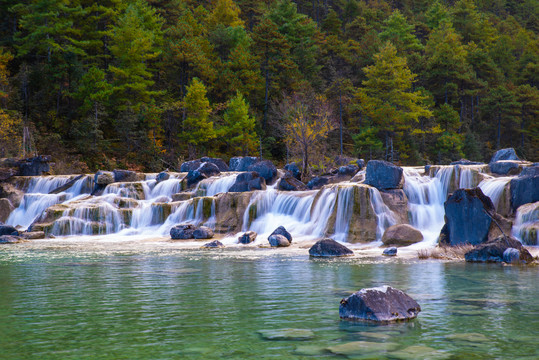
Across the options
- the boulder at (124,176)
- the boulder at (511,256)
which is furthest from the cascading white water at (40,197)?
the boulder at (511,256)

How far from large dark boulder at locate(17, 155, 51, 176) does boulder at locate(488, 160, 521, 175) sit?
1313 inches

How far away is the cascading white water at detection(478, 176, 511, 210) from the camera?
25.7 metres

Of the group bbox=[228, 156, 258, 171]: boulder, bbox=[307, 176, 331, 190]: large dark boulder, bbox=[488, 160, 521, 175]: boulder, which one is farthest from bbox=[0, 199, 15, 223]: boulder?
bbox=[488, 160, 521, 175]: boulder

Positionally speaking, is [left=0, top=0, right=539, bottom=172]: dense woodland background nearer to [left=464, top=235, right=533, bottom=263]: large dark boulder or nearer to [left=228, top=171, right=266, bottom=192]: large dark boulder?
[left=228, top=171, right=266, bottom=192]: large dark boulder

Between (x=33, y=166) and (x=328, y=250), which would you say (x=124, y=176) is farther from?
(x=328, y=250)

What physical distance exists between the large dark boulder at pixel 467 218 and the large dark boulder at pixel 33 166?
33.5m

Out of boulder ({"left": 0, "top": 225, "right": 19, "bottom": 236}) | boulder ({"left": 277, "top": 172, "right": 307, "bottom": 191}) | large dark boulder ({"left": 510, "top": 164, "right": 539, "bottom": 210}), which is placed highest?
boulder ({"left": 277, "top": 172, "right": 307, "bottom": 191})

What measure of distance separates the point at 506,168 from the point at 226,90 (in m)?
37.0

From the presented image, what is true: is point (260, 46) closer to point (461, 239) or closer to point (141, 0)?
point (141, 0)

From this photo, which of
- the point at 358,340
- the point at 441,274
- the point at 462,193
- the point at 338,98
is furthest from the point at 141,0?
the point at 358,340

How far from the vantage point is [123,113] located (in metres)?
54.9

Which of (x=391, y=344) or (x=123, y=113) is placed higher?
(x=123, y=113)

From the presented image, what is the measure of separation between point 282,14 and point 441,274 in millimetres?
57187

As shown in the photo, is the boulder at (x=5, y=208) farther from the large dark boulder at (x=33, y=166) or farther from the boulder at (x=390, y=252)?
the boulder at (x=390, y=252)
